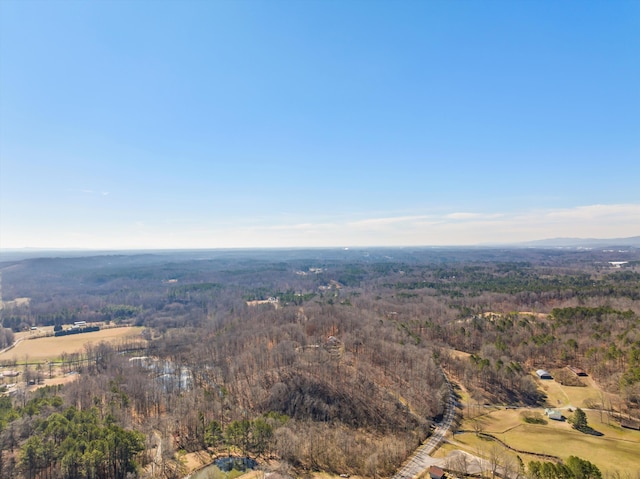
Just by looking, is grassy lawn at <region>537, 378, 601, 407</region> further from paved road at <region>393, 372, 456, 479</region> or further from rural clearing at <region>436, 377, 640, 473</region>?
paved road at <region>393, 372, 456, 479</region>

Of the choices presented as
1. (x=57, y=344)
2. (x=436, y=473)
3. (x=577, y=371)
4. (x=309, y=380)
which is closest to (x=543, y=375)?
(x=577, y=371)

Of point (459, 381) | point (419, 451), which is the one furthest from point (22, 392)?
point (459, 381)

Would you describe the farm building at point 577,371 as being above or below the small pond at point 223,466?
above

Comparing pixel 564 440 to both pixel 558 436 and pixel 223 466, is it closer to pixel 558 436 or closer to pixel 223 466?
pixel 558 436

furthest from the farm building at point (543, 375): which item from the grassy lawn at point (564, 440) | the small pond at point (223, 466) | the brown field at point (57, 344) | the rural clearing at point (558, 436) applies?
the brown field at point (57, 344)

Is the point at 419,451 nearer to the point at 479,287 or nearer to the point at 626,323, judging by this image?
the point at 626,323

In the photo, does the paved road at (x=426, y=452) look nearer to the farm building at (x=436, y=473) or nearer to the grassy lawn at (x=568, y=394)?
the farm building at (x=436, y=473)

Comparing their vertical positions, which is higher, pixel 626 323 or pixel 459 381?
pixel 626 323
